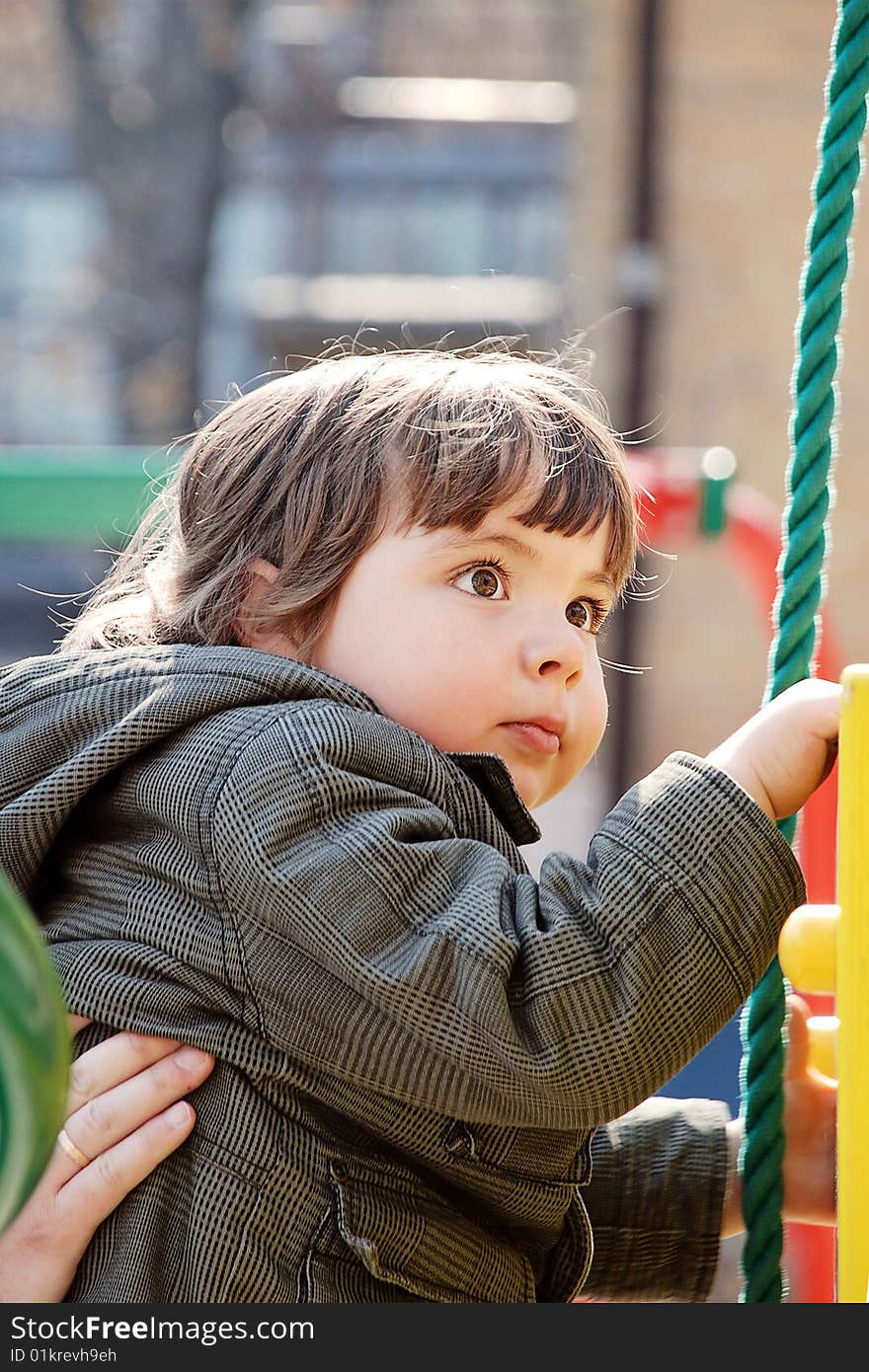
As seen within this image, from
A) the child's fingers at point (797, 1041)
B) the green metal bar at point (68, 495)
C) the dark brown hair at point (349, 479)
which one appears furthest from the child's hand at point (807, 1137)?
the green metal bar at point (68, 495)

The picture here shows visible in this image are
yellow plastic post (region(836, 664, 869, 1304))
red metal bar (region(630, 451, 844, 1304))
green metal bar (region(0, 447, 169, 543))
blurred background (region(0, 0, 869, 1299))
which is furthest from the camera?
blurred background (region(0, 0, 869, 1299))

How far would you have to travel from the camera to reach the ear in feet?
2.62

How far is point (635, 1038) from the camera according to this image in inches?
25.2

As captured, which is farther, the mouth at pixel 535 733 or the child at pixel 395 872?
the mouth at pixel 535 733

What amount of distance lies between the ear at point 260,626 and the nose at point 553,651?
0.12 meters

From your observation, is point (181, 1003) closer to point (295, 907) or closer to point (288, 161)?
point (295, 907)

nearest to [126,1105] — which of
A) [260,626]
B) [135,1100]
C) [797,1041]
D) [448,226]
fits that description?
[135,1100]

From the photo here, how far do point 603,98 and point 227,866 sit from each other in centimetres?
416

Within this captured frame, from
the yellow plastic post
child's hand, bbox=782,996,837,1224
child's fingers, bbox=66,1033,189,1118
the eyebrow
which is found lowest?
child's hand, bbox=782,996,837,1224

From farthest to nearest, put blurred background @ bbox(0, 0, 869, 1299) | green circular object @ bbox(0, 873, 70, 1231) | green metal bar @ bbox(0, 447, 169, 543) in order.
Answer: blurred background @ bbox(0, 0, 869, 1299)
green metal bar @ bbox(0, 447, 169, 543)
green circular object @ bbox(0, 873, 70, 1231)

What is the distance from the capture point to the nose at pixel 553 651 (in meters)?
0.75

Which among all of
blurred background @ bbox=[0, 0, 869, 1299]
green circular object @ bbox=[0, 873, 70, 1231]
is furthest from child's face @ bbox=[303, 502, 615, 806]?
blurred background @ bbox=[0, 0, 869, 1299]

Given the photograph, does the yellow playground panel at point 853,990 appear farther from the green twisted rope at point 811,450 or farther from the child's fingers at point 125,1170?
the child's fingers at point 125,1170

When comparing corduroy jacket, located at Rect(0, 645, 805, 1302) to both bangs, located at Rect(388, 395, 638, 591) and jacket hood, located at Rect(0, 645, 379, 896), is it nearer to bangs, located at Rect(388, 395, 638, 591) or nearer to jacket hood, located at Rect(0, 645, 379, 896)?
jacket hood, located at Rect(0, 645, 379, 896)
